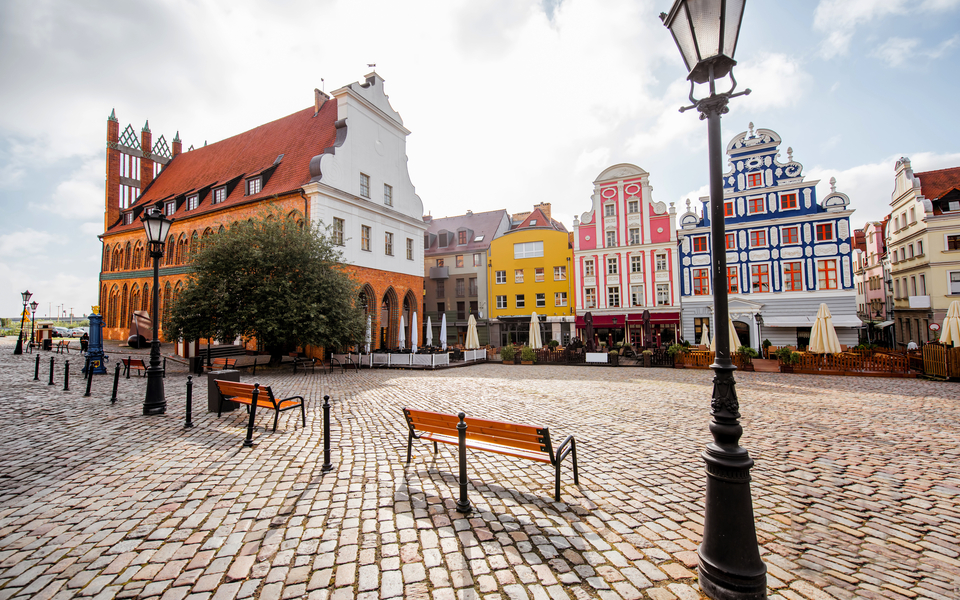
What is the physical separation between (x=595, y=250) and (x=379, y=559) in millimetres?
31725

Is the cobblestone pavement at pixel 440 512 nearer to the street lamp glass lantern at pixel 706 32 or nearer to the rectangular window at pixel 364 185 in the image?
the street lamp glass lantern at pixel 706 32

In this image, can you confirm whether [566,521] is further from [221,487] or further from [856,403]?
[856,403]

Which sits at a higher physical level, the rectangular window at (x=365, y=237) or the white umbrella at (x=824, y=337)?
the rectangular window at (x=365, y=237)

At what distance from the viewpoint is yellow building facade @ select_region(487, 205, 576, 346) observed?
3500 centimetres

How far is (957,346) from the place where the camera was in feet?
46.9

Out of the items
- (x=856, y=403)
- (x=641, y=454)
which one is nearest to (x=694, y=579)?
(x=641, y=454)

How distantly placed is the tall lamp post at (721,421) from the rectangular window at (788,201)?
31310mm

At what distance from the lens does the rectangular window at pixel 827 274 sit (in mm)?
26422

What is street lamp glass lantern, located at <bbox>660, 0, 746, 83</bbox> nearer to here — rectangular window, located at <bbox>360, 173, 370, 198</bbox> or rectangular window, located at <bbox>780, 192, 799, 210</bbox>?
rectangular window, located at <bbox>360, 173, 370, 198</bbox>

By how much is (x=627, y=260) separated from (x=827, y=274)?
12.5m

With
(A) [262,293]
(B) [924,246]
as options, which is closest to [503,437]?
(A) [262,293]

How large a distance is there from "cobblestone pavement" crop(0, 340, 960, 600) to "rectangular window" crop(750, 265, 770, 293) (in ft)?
74.5

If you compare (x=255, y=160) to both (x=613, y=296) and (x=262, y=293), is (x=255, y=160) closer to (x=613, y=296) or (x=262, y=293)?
(x=262, y=293)

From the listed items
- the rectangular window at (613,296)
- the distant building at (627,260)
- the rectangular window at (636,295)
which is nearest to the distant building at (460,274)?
the distant building at (627,260)
